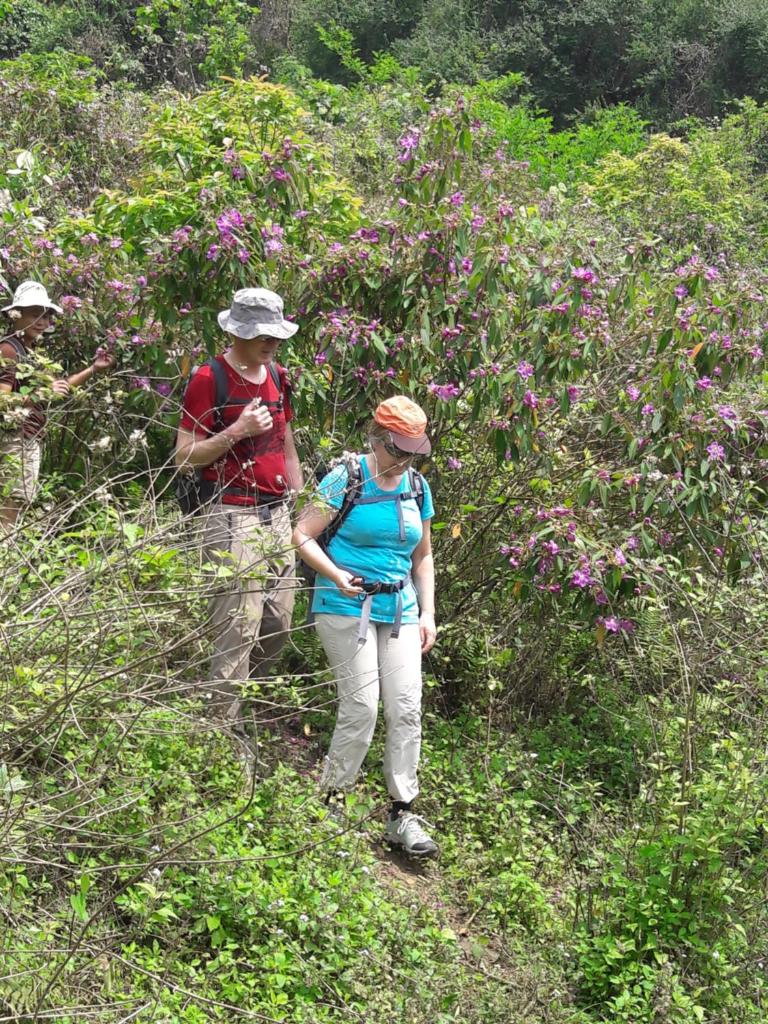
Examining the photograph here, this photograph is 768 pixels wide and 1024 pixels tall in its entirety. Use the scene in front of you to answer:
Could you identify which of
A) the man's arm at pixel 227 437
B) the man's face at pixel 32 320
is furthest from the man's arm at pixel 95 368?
the man's arm at pixel 227 437

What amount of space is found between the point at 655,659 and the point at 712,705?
0.57 m

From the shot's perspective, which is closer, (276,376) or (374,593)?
(374,593)

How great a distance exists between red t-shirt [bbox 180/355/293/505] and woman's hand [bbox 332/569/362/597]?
414 mm

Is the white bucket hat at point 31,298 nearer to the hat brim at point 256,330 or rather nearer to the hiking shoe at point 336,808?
the hat brim at point 256,330

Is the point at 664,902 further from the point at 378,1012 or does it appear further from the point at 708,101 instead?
the point at 708,101

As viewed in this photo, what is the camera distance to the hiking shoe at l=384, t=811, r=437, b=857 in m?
4.18

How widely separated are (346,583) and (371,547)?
19 centimetres

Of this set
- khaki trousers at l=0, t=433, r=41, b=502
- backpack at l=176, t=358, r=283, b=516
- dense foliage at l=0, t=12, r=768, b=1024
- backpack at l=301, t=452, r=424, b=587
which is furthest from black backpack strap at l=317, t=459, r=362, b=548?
khaki trousers at l=0, t=433, r=41, b=502

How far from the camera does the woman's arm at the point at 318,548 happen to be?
13.0 feet

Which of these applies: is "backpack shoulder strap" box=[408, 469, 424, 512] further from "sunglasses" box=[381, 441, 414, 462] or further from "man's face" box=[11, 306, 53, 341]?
"man's face" box=[11, 306, 53, 341]

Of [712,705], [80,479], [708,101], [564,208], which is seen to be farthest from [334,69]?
[712,705]

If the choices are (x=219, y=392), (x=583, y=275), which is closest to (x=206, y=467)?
(x=219, y=392)

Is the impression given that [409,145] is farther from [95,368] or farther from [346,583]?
[346,583]

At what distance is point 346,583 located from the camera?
156 inches
